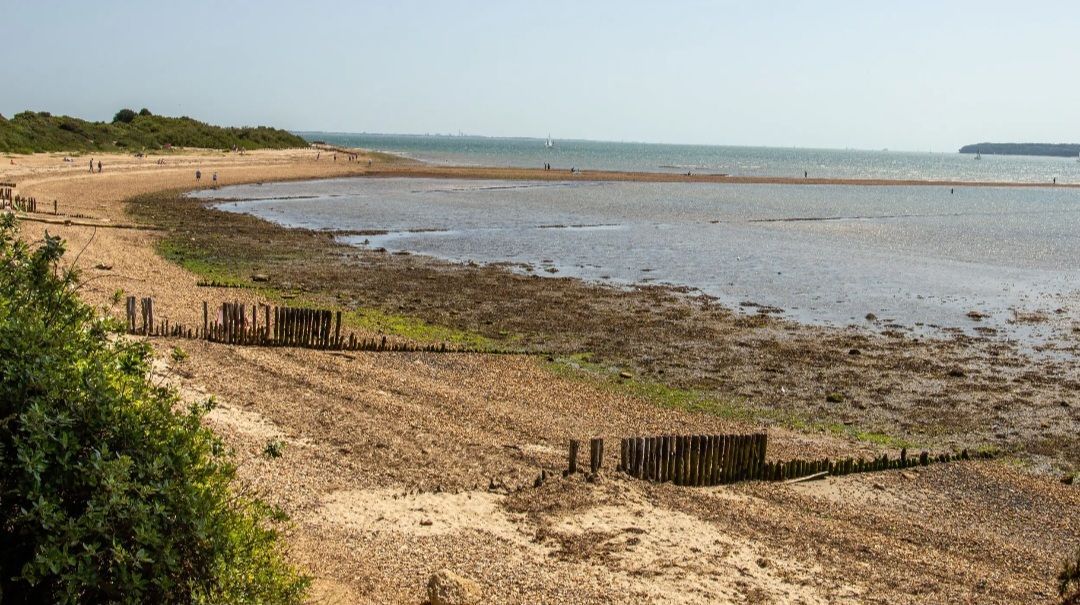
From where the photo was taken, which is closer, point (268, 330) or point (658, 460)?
point (658, 460)

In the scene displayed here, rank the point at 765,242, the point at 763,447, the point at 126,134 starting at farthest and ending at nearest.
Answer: the point at 126,134
the point at 765,242
the point at 763,447

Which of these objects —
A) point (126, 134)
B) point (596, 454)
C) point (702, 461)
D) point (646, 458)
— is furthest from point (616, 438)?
point (126, 134)

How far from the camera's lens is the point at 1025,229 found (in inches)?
2502

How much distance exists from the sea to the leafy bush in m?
16.5

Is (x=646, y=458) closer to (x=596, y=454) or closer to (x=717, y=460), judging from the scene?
(x=596, y=454)

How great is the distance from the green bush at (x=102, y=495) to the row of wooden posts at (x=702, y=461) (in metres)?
7.17

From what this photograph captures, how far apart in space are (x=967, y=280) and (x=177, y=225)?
113 feet

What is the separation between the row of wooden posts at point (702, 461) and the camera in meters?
13.3

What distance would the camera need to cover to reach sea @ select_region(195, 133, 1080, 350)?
104 ft

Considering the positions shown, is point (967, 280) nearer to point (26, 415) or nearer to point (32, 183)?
point (26, 415)

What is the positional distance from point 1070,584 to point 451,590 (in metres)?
6.99

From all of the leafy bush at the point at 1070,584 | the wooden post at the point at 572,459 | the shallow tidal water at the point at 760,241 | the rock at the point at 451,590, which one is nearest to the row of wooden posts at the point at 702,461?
the wooden post at the point at 572,459

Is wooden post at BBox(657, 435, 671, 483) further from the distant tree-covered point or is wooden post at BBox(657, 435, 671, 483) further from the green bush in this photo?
the distant tree-covered point

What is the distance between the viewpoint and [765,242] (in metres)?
50.3
